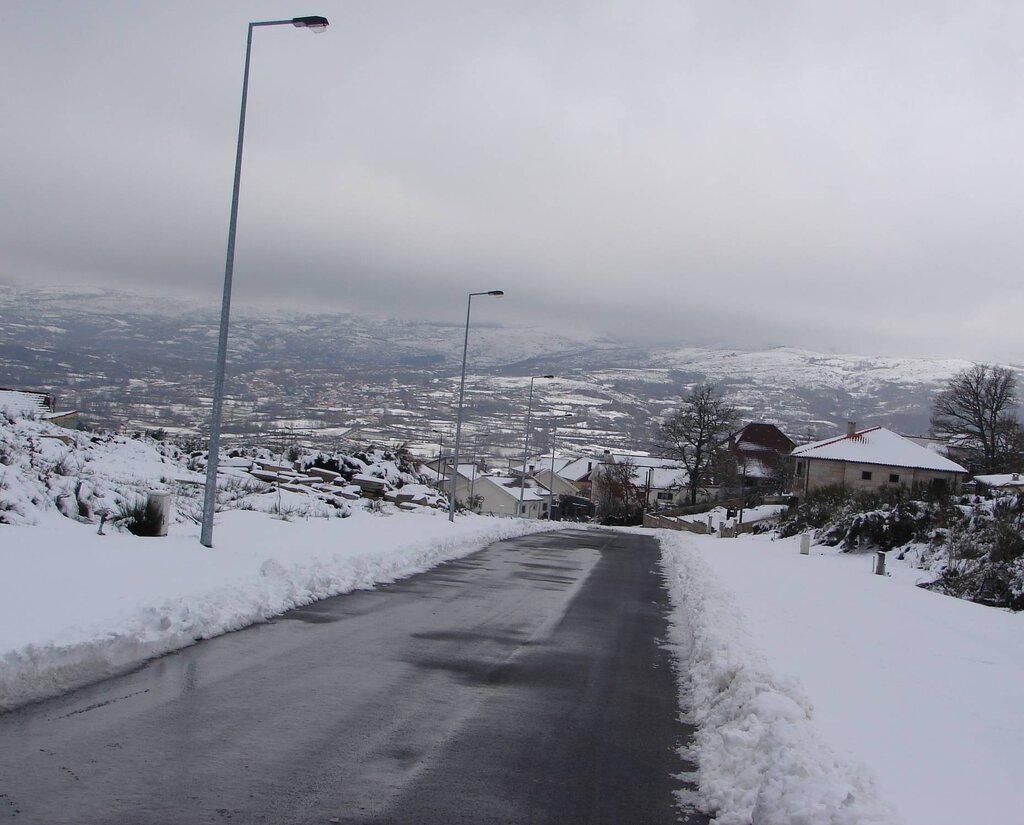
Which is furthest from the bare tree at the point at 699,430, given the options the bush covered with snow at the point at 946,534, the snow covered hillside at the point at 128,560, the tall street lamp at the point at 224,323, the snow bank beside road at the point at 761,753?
the snow bank beside road at the point at 761,753

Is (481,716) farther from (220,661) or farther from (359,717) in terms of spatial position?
(220,661)

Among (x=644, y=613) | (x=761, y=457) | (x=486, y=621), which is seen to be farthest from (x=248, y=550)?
(x=761, y=457)

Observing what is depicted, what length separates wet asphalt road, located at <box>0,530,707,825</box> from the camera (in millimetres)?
5793

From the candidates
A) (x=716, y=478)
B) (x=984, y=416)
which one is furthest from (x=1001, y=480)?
(x=716, y=478)

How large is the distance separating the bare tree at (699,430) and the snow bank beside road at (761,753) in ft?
270

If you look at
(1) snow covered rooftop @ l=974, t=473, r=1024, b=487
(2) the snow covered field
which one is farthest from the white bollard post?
(1) snow covered rooftop @ l=974, t=473, r=1024, b=487

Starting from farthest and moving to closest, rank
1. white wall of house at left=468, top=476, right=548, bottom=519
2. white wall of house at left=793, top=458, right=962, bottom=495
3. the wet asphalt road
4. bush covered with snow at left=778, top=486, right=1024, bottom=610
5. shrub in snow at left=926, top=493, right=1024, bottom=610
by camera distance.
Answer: white wall of house at left=468, top=476, right=548, bottom=519 → white wall of house at left=793, top=458, right=962, bottom=495 → bush covered with snow at left=778, top=486, right=1024, bottom=610 → shrub in snow at left=926, top=493, right=1024, bottom=610 → the wet asphalt road

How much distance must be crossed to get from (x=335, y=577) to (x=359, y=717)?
340 inches

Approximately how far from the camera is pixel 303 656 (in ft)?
33.5

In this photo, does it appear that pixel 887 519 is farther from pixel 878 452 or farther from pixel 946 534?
pixel 878 452

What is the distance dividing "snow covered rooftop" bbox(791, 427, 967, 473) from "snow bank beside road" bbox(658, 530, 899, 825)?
229 feet

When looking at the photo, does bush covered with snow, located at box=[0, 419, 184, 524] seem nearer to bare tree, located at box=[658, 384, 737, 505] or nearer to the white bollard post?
the white bollard post

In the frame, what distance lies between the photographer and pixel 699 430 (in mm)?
93062

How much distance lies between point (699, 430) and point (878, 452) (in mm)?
18350
